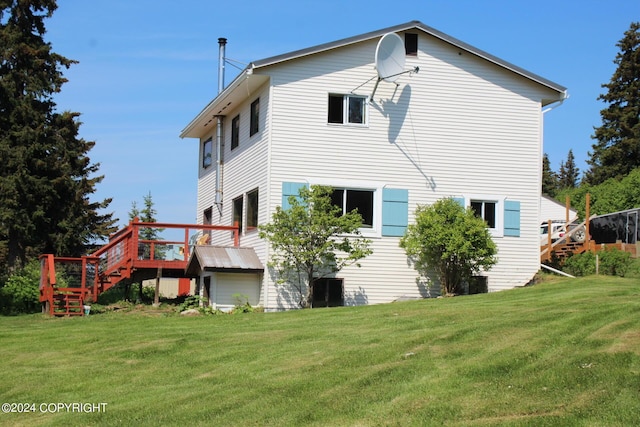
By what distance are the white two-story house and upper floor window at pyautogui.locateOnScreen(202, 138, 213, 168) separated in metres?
4.31

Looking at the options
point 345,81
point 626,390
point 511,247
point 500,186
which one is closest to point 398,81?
point 345,81

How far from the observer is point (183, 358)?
1205cm

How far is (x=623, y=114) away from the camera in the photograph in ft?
155

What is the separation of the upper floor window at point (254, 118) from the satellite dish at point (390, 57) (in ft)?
12.0

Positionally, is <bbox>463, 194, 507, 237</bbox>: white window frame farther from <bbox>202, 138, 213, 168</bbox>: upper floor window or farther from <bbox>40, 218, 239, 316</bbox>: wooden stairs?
<bbox>202, 138, 213, 168</bbox>: upper floor window

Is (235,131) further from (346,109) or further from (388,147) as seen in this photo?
(388,147)

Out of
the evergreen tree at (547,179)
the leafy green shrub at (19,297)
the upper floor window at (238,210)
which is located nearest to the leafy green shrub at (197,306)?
the upper floor window at (238,210)

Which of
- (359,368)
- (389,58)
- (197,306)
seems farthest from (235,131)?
(359,368)

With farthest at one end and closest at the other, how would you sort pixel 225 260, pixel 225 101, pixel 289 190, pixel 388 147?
pixel 225 101
pixel 388 147
pixel 289 190
pixel 225 260

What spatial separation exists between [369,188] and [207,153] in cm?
911

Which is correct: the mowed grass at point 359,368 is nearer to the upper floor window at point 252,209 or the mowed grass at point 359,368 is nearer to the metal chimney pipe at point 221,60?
the upper floor window at point 252,209

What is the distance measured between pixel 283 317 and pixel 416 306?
9.08 ft

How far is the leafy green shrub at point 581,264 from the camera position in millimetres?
25094

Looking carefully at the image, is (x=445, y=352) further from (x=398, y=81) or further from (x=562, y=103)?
(x=562, y=103)
